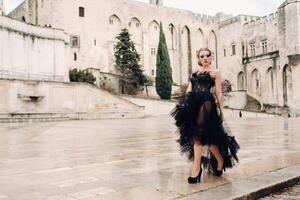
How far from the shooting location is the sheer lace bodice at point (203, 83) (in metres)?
4.51

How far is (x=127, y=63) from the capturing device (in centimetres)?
4178

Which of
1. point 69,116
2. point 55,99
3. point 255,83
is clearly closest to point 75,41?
point 55,99

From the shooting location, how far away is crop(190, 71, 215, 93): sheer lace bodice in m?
4.51

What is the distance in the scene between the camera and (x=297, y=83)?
43.4 m

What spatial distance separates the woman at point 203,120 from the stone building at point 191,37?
1562 inches

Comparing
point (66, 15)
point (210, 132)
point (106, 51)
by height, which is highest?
point (66, 15)

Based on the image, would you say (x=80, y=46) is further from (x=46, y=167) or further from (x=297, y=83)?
(x=46, y=167)

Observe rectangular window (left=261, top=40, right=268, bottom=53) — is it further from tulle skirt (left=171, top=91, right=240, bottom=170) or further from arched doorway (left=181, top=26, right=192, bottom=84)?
tulle skirt (left=171, top=91, right=240, bottom=170)

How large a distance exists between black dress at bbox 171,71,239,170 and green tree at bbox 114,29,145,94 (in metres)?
Answer: 37.1

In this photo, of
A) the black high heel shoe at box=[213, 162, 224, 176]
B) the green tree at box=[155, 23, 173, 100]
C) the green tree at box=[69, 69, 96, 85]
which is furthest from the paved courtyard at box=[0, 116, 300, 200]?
the green tree at box=[155, 23, 173, 100]

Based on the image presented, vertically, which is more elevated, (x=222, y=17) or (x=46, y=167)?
(x=222, y=17)

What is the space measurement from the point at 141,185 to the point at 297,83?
42.5 m

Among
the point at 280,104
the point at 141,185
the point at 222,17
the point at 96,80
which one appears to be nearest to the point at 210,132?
the point at 141,185

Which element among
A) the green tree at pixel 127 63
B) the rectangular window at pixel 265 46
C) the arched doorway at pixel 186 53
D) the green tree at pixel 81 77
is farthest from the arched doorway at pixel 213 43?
the green tree at pixel 81 77
